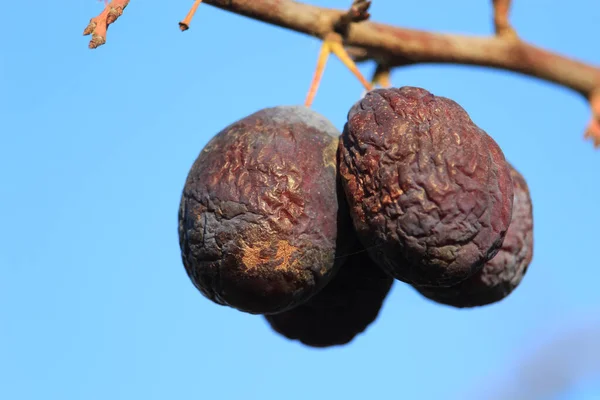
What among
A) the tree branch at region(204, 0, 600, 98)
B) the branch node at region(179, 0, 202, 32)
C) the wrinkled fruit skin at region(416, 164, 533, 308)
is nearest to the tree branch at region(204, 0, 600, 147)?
the tree branch at region(204, 0, 600, 98)

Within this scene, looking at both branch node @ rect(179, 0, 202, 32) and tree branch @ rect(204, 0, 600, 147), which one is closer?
branch node @ rect(179, 0, 202, 32)

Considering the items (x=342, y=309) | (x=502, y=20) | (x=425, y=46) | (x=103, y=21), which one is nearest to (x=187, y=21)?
(x=103, y=21)

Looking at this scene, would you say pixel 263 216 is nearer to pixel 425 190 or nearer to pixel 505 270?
pixel 425 190

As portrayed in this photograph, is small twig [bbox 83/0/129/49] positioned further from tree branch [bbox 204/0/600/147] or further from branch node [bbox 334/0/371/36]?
branch node [bbox 334/0/371/36]

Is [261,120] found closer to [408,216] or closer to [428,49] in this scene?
[408,216]

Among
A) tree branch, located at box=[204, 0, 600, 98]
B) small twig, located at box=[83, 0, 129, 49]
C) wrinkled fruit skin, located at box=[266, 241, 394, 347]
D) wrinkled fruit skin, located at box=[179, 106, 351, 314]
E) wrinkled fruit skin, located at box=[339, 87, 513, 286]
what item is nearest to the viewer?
small twig, located at box=[83, 0, 129, 49]
